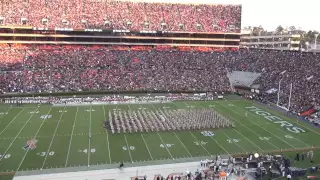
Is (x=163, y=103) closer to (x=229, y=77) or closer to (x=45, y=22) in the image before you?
(x=229, y=77)

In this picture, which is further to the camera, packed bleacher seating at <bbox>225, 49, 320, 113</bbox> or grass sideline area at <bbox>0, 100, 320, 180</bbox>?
packed bleacher seating at <bbox>225, 49, 320, 113</bbox>

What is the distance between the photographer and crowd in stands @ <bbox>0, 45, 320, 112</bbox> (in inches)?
1576

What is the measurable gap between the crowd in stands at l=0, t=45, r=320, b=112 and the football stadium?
0.59 feet

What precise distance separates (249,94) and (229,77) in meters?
6.60

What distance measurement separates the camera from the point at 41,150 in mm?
20672

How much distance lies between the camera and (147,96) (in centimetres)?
3962

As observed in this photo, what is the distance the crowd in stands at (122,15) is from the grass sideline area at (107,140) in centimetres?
2828

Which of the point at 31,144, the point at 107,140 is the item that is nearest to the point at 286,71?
the point at 107,140

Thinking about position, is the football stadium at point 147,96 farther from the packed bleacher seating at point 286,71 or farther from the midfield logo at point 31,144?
the packed bleacher seating at point 286,71

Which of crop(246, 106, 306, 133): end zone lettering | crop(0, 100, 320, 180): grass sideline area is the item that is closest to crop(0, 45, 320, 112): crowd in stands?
crop(246, 106, 306, 133): end zone lettering

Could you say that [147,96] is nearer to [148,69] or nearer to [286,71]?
[148,69]

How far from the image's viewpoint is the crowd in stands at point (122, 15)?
55.0 meters

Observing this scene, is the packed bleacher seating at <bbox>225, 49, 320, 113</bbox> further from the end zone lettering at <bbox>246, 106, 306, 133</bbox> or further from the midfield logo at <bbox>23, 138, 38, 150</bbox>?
the midfield logo at <bbox>23, 138, 38, 150</bbox>

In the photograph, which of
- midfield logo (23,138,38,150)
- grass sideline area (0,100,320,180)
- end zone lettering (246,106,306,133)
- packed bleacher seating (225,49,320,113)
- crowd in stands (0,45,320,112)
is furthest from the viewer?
crowd in stands (0,45,320,112)
